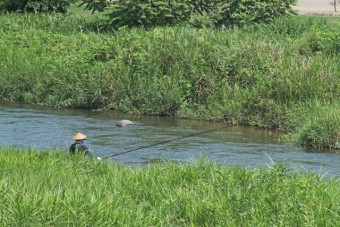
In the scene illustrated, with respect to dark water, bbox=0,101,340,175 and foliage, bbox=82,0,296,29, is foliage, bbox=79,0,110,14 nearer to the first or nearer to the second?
foliage, bbox=82,0,296,29

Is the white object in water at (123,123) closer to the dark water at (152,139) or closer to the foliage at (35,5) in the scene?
the dark water at (152,139)

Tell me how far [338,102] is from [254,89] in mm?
2350

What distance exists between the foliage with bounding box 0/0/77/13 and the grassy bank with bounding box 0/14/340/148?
24.1 ft

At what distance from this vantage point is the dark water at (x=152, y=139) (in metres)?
15.8

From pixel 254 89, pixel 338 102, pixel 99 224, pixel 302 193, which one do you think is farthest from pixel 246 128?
pixel 99 224

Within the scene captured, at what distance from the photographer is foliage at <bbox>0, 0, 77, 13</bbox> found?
3231 cm

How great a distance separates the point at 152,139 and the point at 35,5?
1566 cm

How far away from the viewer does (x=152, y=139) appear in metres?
18.1

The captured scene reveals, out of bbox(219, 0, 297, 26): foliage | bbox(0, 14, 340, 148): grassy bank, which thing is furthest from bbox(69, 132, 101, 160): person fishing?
bbox(219, 0, 297, 26): foliage

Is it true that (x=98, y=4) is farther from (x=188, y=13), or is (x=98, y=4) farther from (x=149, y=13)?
(x=149, y=13)

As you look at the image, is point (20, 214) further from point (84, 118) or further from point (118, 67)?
point (118, 67)

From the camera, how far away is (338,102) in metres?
18.3

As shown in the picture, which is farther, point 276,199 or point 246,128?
point 246,128

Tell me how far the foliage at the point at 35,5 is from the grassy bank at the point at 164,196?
2128 cm
